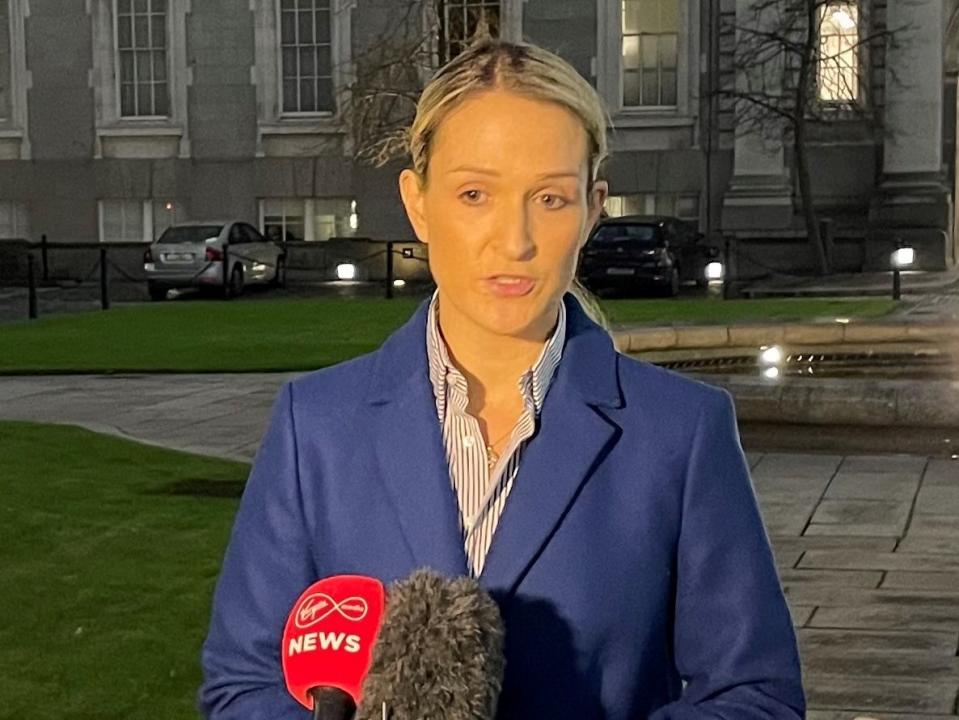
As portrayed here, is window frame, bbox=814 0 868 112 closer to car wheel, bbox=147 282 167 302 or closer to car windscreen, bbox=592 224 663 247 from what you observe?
car windscreen, bbox=592 224 663 247

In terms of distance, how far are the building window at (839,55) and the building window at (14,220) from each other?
16.9 metres

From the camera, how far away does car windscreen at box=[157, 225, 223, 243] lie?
33.0 meters

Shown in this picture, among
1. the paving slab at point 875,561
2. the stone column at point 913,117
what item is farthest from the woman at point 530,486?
the stone column at point 913,117

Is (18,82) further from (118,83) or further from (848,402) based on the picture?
(848,402)

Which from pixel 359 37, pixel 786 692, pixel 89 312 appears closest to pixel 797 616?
pixel 786 692

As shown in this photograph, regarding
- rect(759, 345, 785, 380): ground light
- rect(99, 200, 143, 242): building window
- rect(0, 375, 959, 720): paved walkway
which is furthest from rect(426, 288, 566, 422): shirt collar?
rect(99, 200, 143, 242): building window

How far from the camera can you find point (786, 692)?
229cm

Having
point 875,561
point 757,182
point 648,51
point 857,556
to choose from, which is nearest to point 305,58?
point 648,51

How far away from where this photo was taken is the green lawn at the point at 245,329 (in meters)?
19.1

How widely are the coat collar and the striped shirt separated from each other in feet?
0.05

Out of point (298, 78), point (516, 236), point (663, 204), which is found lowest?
point (663, 204)

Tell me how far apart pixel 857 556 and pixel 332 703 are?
6.63 m

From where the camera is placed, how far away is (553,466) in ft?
7.42

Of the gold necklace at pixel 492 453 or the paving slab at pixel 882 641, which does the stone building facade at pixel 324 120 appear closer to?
the paving slab at pixel 882 641
